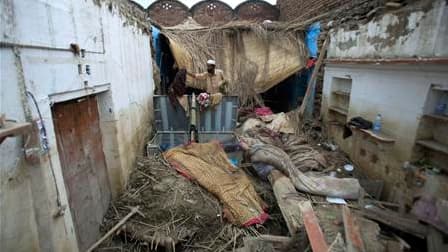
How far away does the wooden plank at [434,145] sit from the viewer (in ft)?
10.5

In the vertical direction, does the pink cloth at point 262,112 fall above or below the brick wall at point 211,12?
below

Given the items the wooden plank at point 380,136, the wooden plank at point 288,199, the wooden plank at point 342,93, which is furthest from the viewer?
the wooden plank at point 342,93

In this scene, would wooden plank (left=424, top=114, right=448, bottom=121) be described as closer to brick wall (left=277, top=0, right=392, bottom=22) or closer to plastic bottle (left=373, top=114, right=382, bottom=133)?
plastic bottle (left=373, top=114, right=382, bottom=133)

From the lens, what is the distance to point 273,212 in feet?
12.4

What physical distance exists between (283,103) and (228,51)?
3.16m

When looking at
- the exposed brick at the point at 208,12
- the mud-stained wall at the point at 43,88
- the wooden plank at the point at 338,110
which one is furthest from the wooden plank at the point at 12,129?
the exposed brick at the point at 208,12

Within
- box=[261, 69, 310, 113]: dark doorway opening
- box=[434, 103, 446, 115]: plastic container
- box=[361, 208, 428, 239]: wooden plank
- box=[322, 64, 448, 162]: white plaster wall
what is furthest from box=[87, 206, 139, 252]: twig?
box=[261, 69, 310, 113]: dark doorway opening

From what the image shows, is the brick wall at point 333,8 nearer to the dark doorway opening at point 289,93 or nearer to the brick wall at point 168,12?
the dark doorway opening at point 289,93

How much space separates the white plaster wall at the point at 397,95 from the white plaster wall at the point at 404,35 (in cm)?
23

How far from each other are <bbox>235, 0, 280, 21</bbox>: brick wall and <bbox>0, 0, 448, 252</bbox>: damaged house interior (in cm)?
534

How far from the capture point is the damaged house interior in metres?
1.88

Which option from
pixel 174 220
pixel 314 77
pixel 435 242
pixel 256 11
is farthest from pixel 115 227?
pixel 256 11

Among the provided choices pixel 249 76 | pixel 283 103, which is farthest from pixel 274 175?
pixel 283 103

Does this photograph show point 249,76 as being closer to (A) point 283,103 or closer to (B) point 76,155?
(A) point 283,103
